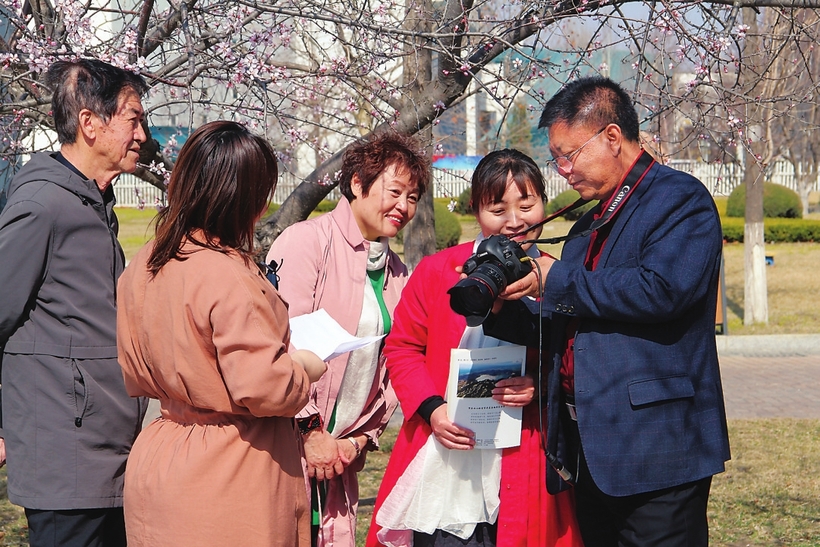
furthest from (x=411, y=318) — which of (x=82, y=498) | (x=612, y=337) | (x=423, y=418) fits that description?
(x=82, y=498)

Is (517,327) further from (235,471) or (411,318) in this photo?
(235,471)

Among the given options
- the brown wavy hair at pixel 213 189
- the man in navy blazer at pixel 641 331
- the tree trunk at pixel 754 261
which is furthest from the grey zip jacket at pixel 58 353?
the tree trunk at pixel 754 261

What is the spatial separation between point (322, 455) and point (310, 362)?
901mm

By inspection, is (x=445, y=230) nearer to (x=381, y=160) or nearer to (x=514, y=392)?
(x=381, y=160)

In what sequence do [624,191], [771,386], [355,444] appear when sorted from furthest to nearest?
[771,386], [355,444], [624,191]

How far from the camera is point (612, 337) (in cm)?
274

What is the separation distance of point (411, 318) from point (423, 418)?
1.20ft

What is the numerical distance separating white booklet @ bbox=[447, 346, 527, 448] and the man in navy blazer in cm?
29

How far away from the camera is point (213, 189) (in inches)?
96.8

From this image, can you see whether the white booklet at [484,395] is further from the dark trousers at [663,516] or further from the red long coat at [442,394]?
the dark trousers at [663,516]

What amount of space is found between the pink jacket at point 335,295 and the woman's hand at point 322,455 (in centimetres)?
7

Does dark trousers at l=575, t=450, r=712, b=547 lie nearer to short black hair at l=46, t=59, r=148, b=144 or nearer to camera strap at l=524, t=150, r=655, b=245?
camera strap at l=524, t=150, r=655, b=245

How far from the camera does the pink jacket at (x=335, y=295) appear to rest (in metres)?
3.41

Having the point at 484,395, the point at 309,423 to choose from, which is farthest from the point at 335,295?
the point at 484,395
